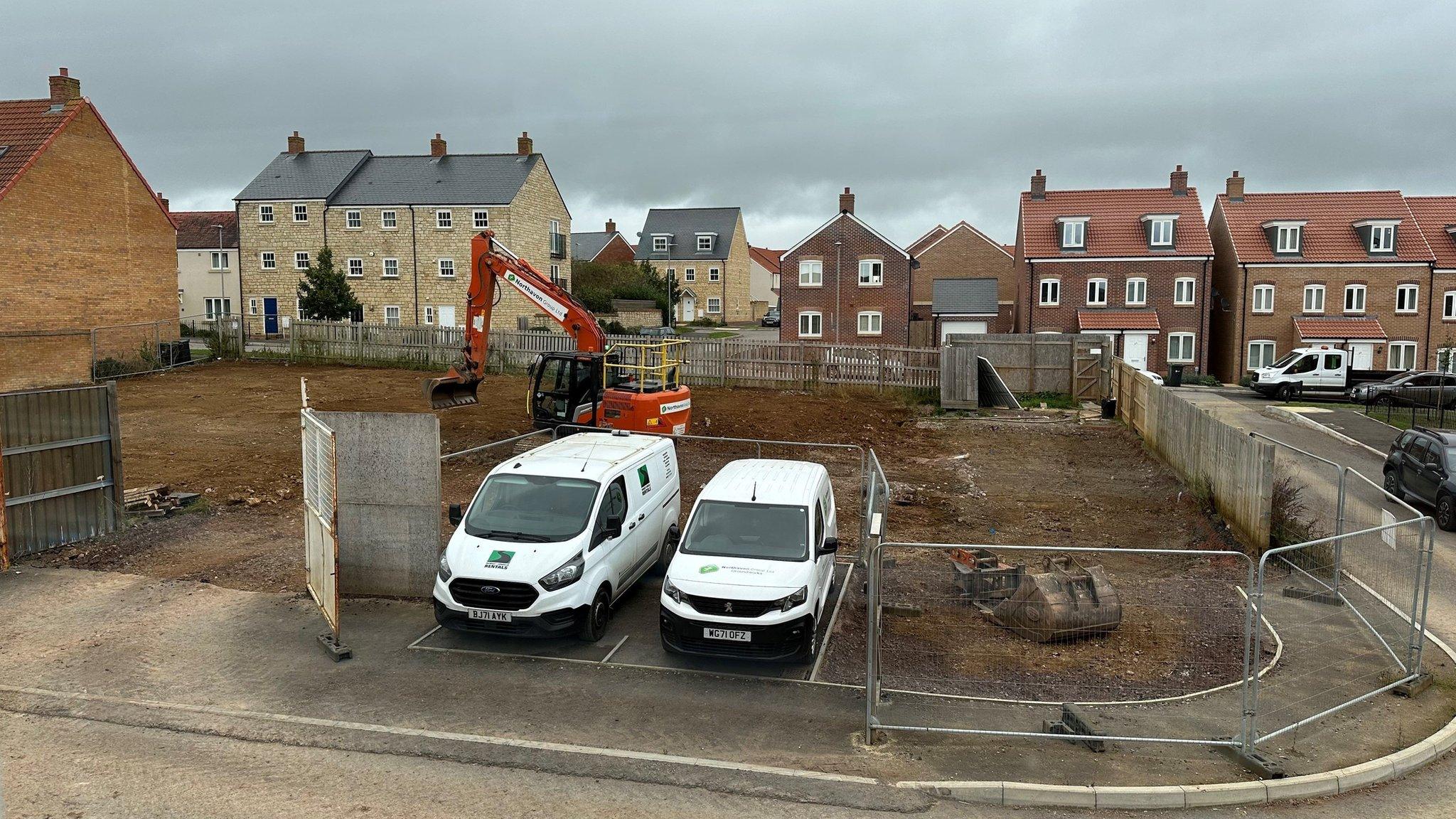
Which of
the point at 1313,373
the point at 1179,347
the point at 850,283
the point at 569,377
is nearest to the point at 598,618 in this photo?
the point at 569,377

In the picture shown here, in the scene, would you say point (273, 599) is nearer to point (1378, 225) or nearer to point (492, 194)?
point (492, 194)

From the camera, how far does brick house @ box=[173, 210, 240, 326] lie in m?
65.4

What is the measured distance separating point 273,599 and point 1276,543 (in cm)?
1361

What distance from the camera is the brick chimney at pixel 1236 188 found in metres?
51.9

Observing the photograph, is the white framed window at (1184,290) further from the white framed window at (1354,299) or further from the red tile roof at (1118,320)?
the white framed window at (1354,299)

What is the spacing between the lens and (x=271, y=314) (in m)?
58.4

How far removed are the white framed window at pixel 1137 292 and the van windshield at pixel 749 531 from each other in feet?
140

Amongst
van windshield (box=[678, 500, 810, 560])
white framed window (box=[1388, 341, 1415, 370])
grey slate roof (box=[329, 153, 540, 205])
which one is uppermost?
grey slate roof (box=[329, 153, 540, 205])

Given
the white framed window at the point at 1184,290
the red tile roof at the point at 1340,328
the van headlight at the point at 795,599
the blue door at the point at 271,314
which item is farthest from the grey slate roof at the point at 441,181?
the van headlight at the point at 795,599

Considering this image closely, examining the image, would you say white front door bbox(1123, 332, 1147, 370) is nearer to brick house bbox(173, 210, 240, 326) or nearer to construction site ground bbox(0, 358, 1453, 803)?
construction site ground bbox(0, 358, 1453, 803)

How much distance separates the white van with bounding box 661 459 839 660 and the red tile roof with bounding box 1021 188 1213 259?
41.5 m

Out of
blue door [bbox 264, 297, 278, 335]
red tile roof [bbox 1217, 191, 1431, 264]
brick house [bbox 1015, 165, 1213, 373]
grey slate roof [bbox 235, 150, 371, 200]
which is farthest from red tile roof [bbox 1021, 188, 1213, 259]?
blue door [bbox 264, 297, 278, 335]

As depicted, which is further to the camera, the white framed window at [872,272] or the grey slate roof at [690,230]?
the grey slate roof at [690,230]

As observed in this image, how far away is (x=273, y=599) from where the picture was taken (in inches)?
517
